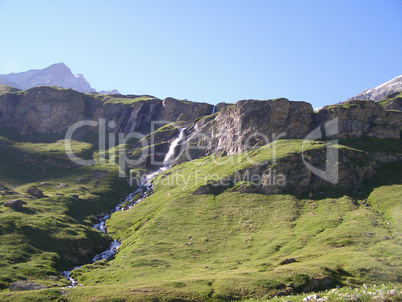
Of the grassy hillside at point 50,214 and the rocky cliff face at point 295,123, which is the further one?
the rocky cliff face at point 295,123

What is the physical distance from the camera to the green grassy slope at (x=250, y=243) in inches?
1976

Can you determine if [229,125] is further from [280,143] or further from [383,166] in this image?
[383,166]

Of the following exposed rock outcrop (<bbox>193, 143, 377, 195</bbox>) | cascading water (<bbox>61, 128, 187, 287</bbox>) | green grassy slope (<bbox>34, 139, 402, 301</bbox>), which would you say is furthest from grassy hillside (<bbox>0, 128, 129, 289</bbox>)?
exposed rock outcrop (<bbox>193, 143, 377, 195</bbox>)

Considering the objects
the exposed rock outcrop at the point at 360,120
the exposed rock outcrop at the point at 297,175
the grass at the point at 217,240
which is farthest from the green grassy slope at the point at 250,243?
the exposed rock outcrop at the point at 360,120

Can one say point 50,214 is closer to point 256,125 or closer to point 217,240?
point 217,240

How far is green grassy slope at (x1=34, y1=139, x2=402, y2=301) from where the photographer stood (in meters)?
50.2

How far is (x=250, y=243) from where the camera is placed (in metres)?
77.4

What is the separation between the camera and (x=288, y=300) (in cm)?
2511

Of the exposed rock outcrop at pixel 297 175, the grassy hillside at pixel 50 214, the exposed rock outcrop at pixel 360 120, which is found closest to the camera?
the grassy hillside at pixel 50 214

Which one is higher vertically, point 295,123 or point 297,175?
point 295,123

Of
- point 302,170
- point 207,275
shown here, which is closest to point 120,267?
point 207,275

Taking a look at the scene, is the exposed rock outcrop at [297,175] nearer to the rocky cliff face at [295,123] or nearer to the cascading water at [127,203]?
the rocky cliff face at [295,123]

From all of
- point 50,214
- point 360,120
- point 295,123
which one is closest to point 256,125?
point 295,123

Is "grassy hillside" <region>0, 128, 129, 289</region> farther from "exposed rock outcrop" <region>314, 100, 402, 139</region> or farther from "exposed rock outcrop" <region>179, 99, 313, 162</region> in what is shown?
"exposed rock outcrop" <region>314, 100, 402, 139</region>
